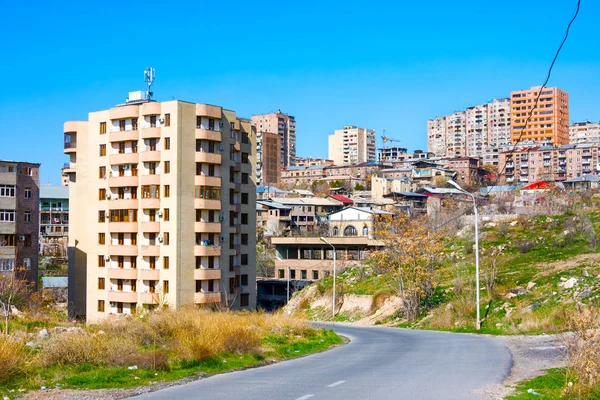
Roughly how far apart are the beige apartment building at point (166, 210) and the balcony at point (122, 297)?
0.11 meters

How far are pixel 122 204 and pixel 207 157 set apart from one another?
8.16 metres

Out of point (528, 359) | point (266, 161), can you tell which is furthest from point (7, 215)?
point (266, 161)

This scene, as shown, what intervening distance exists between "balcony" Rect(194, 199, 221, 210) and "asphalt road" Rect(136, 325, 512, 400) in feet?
106

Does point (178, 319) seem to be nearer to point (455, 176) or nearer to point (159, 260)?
point (159, 260)

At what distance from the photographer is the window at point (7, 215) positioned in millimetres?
60031

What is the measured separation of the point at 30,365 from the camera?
1636 centimetres

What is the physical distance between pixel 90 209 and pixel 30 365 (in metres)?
45.3

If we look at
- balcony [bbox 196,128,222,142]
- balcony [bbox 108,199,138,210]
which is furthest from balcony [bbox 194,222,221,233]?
balcony [bbox 196,128,222,142]

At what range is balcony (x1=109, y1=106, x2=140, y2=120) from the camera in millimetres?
57344

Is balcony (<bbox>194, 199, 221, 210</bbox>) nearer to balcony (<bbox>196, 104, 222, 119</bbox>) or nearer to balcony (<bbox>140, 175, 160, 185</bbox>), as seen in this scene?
balcony (<bbox>140, 175, 160, 185</bbox>)

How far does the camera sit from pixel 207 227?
55.9 meters

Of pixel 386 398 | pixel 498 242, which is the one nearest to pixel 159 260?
pixel 498 242

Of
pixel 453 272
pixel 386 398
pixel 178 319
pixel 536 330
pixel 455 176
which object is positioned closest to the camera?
pixel 386 398

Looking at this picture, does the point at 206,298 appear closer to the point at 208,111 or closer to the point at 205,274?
the point at 205,274
